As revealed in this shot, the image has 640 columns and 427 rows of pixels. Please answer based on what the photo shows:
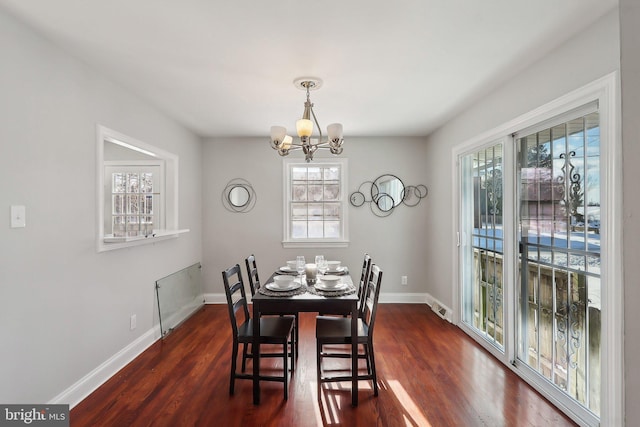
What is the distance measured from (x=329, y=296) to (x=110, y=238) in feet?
6.07

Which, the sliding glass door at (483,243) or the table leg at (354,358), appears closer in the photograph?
the table leg at (354,358)

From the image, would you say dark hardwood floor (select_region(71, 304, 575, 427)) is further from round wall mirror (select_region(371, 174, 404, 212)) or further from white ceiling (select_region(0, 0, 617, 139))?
white ceiling (select_region(0, 0, 617, 139))

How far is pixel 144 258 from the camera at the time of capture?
325 centimetres

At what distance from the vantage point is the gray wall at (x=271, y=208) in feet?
15.6

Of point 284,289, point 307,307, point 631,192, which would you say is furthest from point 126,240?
point 631,192

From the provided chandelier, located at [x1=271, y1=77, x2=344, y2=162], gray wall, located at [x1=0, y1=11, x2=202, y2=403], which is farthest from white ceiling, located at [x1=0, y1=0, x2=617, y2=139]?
gray wall, located at [x1=0, y1=11, x2=202, y2=403]

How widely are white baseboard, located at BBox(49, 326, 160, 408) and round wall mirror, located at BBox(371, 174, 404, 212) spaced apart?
128 inches

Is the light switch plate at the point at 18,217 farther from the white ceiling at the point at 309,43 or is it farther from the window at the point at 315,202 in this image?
the window at the point at 315,202

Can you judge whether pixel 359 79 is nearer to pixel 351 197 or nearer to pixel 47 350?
pixel 351 197

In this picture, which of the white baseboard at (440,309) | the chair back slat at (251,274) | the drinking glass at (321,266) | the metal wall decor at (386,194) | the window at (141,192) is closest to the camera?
the chair back slat at (251,274)

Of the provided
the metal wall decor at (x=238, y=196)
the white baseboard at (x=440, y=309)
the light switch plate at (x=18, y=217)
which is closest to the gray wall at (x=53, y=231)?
the light switch plate at (x=18, y=217)

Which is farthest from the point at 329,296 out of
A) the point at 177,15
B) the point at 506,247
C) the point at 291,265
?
the point at 177,15

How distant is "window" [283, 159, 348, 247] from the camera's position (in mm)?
4812

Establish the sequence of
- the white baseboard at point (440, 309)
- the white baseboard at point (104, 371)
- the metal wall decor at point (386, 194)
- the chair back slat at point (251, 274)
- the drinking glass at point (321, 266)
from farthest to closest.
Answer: the metal wall decor at point (386, 194)
the white baseboard at point (440, 309)
the drinking glass at point (321, 266)
the chair back slat at point (251, 274)
the white baseboard at point (104, 371)
